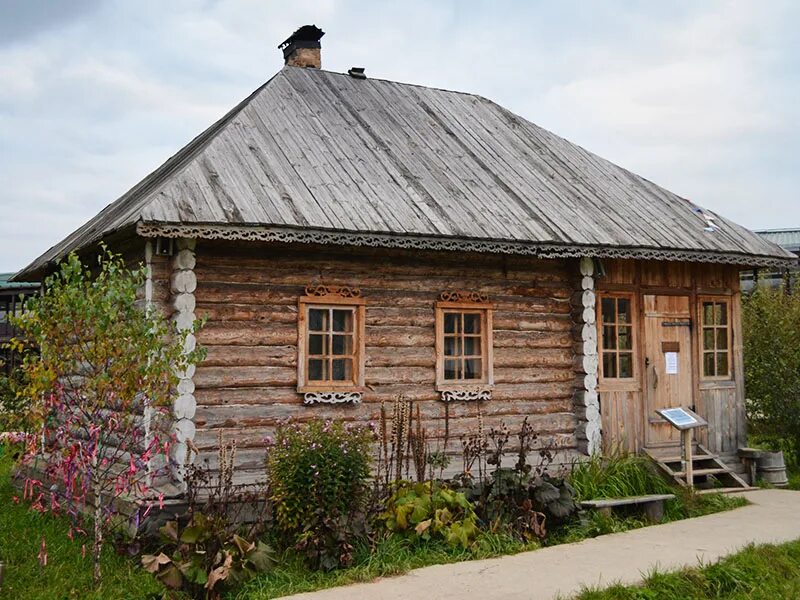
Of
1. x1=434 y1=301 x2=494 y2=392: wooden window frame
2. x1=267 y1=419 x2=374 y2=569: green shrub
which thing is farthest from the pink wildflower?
x1=434 y1=301 x2=494 y2=392: wooden window frame

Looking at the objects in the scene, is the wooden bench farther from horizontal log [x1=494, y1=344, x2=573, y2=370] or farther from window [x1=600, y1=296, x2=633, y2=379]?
window [x1=600, y1=296, x2=633, y2=379]

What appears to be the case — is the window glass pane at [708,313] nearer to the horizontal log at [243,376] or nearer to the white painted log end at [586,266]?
the white painted log end at [586,266]

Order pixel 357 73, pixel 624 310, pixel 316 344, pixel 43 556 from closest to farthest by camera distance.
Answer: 1. pixel 43 556
2. pixel 316 344
3. pixel 624 310
4. pixel 357 73

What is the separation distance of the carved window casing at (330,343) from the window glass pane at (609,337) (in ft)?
11.6

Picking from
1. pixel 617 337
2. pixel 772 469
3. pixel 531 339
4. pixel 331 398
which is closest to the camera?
pixel 331 398

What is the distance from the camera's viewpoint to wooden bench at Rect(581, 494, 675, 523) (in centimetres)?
938

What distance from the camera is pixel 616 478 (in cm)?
1010

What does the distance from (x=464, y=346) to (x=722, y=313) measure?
14.2 feet

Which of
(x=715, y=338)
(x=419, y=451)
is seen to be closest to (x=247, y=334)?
(x=419, y=451)

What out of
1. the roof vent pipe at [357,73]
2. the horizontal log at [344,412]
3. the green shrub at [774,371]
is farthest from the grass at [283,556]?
the roof vent pipe at [357,73]

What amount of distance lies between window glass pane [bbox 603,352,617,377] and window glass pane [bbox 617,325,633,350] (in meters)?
0.22

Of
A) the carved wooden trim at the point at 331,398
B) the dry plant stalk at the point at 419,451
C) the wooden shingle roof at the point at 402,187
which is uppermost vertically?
the wooden shingle roof at the point at 402,187

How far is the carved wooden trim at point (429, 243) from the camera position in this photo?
838 cm

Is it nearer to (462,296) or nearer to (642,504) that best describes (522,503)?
(642,504)
